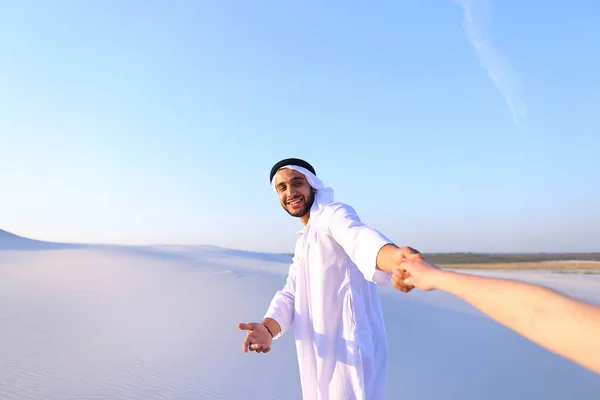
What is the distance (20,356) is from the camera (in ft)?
19.7

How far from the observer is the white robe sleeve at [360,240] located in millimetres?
1807

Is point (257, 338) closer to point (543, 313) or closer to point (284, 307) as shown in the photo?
point (284, 307)

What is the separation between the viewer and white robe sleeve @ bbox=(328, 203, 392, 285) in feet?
5.93

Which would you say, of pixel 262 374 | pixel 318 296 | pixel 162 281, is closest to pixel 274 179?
pixel 318 296

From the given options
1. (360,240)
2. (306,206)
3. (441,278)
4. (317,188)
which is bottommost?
(441,278)

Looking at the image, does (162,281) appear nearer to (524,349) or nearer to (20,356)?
(20,356)

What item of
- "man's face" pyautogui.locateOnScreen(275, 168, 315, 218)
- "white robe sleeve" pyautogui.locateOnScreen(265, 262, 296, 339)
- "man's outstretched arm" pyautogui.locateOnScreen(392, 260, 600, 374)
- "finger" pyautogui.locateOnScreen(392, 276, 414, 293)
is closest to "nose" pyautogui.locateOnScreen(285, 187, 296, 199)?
"man's face" pyautogui.locateOnScreen(275, 168, 315, 218)

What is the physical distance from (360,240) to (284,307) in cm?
114

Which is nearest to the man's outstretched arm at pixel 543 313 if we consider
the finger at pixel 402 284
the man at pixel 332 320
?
the finger at pixel 402 284

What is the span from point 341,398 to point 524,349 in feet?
26.5

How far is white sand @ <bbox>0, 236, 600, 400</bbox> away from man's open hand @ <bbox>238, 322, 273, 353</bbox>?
131 inches

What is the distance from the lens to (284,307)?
2.88 m

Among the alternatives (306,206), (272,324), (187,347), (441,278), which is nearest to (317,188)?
(306,206)

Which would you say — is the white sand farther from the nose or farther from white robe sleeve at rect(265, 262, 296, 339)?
the nose
